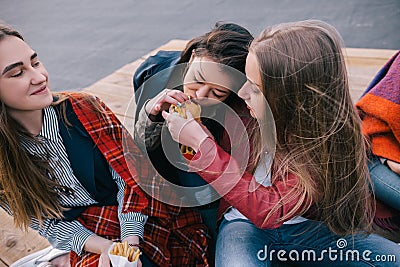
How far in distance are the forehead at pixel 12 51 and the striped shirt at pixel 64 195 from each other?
0.13m

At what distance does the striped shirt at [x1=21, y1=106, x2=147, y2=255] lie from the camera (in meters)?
0.96

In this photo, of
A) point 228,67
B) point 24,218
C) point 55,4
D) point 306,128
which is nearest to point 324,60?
point 306,128

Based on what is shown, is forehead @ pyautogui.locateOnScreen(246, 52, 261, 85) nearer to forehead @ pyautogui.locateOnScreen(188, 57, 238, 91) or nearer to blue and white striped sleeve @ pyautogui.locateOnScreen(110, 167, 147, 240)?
forehead @ pyautogui.locateOnScreen(188, 57, 238, 91)

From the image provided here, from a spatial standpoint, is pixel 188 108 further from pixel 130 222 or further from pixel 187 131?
pixel 130 222

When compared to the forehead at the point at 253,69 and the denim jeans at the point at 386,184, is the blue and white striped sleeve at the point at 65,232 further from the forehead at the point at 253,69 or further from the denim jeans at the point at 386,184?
the denim jeans at the point at 386,184

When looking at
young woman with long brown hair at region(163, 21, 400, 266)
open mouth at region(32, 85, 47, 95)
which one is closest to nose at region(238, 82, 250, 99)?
young woman with long brown hair at region(163, 21, 400, 266)

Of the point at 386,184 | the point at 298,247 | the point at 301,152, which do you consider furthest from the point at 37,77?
the point at 386,184

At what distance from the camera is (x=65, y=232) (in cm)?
101

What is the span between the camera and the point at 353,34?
234 centimetres

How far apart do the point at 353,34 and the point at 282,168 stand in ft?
5.51

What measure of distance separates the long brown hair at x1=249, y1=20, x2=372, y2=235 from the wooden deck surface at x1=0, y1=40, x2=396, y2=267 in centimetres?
A: 66

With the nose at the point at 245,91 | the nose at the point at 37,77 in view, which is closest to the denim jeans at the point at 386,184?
the nose at the point at 245,91

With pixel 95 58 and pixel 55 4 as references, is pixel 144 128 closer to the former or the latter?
pixel 95 58

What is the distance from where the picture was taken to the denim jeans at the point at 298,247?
93 cm
